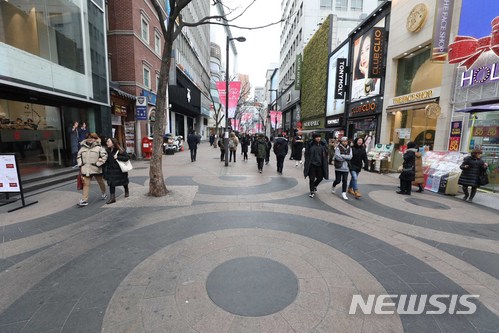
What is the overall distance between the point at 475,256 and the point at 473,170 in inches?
179

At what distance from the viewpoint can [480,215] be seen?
5914 millimetres

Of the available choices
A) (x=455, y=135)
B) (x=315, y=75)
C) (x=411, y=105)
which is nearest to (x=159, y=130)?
(x=455, y=135)

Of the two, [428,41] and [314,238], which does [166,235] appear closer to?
[314,238]

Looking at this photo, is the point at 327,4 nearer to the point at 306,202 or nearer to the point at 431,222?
the point at 306,202

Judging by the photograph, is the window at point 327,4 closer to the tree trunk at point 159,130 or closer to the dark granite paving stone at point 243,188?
the dark granite paving stone at point 243,188

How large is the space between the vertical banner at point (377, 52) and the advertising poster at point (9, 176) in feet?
53.7

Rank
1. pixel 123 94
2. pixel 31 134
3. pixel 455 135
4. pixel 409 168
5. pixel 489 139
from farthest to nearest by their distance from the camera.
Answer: pixel 123 94 → pixel 455 135 → pixel 31 134 → pixel 489 139 → pixel 409 168

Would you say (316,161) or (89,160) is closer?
(89,160)

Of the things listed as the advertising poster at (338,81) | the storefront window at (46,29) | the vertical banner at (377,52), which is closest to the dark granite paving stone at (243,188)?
the storefront window at (46,29)

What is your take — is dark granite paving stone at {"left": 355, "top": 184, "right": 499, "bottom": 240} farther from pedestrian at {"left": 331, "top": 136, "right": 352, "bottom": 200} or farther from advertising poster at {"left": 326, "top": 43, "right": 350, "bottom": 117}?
advertising poster at {"left": 326, "top": 43, "right": 350, "bottom": 117}

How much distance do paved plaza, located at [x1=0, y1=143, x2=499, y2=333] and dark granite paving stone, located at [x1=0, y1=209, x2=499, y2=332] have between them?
0.02 metres

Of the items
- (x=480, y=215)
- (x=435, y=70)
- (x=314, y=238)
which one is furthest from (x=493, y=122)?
(x=314, y=238)

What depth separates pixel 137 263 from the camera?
343 cm

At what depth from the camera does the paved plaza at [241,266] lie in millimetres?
2436
